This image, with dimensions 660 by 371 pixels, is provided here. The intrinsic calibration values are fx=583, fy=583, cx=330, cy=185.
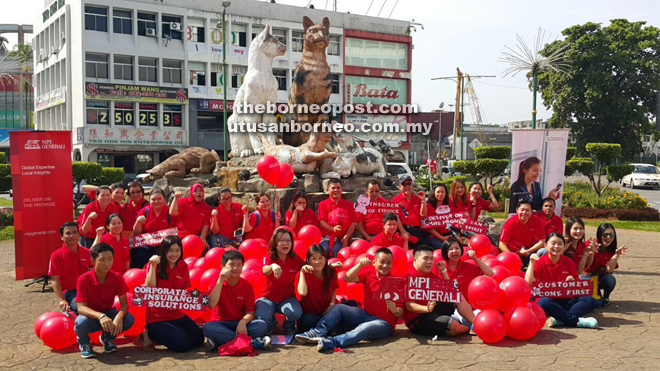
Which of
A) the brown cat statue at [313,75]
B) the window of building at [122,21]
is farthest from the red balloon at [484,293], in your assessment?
the window of building at [122,21]

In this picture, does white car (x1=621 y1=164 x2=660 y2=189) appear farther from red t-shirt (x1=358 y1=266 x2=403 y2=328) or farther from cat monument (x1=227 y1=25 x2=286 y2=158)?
red t-shirt (x1=358 y1=266 x2=403 y2=328)

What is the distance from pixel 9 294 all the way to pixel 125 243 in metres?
2.30

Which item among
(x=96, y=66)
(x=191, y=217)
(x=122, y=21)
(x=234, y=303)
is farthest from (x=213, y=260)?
(x=122, y=21)

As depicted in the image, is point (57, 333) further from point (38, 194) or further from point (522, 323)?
point (522, 323)

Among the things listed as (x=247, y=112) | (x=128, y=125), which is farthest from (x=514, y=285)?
(x=128, y=125)

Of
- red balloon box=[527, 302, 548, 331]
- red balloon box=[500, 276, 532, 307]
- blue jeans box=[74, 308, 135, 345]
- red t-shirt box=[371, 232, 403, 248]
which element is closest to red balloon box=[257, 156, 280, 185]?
red t-shirt box=[371, 232, 403, 248]

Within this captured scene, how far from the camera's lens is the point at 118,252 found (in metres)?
6.49

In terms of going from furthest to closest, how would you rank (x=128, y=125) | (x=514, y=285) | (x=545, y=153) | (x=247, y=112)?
(x=128, y=125) < (x=247, y=112) < (x=545, y=153) < (x=514, y=285)

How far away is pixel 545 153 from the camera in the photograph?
30.6ft

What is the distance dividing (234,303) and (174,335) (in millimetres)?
598

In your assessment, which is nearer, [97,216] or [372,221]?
[97,216]

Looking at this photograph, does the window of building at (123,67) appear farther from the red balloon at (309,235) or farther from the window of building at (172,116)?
the red balloon at (309,235)

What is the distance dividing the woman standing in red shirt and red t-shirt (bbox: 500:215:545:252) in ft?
13.7

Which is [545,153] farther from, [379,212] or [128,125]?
[128,125]
